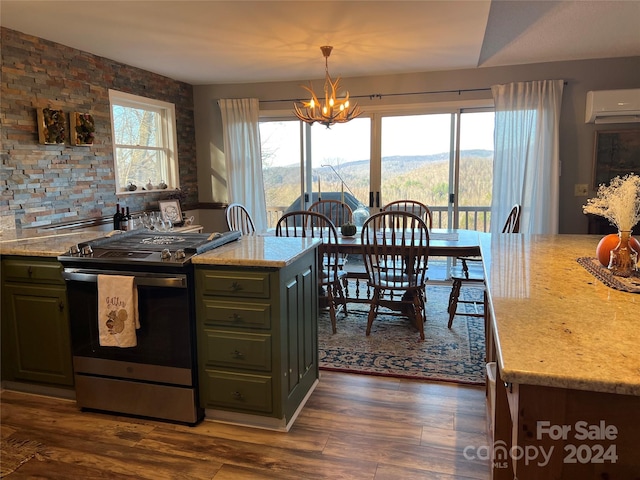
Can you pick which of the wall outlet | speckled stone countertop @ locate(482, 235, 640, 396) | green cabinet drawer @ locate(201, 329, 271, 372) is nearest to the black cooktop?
green cabinet drawer @ locate(201, 329, 271, 372)

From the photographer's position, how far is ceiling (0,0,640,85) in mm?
2879

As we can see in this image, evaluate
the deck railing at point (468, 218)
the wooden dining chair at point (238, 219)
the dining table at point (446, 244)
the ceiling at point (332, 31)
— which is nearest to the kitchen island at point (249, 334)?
the dining table at point (446, 244)

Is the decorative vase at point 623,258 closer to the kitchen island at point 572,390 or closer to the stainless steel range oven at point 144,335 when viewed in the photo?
the kitchen island at point 572,390

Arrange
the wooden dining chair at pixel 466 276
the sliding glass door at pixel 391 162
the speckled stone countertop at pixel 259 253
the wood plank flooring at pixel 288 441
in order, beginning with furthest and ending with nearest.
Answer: the sliding glass door at pixel 391 162 < the wooden dining chair at pixel 466 276 < the speckled stone countertop at pixel 259 253 < the wood plank flooring at pixel 288 441

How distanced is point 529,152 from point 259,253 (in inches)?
136

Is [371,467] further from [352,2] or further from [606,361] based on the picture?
[352,2]

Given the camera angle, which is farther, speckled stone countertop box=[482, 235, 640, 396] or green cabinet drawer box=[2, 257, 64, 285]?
green cabinet drawer box=[2, 257, 64, 285]

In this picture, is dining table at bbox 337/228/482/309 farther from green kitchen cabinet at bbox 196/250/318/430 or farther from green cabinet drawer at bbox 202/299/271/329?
green cabinet drawer at bbox 202/299/271/329

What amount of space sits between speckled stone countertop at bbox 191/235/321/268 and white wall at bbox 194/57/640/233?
9.40 feet

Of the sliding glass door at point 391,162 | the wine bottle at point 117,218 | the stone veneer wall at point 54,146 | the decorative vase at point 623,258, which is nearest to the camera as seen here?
the decorative vase at point 623,258

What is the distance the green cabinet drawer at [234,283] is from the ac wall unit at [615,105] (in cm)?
384

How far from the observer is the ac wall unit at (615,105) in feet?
13.8

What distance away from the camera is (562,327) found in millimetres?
1234

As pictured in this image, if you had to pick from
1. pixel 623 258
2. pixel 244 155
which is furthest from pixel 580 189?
pixel 244 155
